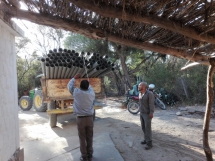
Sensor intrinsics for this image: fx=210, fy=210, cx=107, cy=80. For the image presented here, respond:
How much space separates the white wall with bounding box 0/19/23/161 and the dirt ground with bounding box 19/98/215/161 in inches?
99.6

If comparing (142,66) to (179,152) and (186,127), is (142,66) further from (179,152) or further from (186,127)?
(179,152)

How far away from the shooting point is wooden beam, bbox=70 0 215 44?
83.0 inches

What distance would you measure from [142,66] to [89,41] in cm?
470

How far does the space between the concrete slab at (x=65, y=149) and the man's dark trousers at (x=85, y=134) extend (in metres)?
0.28

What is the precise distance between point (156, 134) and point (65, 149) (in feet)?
9.49

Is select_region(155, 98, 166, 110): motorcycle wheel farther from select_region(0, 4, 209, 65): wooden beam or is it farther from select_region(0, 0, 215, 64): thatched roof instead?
select_region(0, 0, 215, 64): thatched roof

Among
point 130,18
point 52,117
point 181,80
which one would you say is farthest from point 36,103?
point 130,18

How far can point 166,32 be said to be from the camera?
2969 millimetres

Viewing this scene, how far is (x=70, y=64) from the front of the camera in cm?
584

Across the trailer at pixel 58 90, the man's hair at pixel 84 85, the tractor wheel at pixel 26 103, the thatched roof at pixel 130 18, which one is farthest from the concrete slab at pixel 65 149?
the tractor wheel at pixel 26 103

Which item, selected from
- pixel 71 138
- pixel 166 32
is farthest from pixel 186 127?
pixel 166 32

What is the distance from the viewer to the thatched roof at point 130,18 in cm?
220

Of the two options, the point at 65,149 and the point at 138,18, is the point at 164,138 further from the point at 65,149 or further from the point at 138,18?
the point at 138,18

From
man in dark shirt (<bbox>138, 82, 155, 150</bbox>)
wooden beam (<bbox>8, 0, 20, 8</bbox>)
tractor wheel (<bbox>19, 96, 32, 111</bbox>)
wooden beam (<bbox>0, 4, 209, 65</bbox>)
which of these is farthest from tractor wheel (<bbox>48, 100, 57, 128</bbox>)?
wooden beam (<bbox>8, 0, 20, 8</bbox>)
